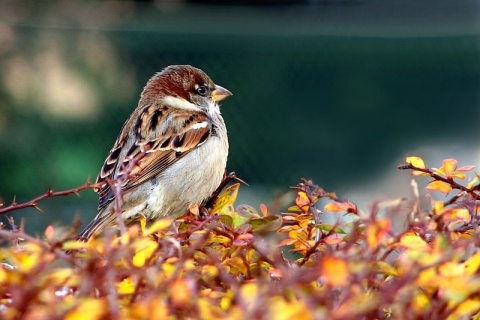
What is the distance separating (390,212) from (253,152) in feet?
15.3

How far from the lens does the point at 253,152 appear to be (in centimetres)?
610

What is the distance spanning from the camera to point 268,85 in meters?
6.00

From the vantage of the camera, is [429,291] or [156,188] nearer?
[429,291]

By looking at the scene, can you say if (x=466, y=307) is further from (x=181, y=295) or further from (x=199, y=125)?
(x=199, y=125)

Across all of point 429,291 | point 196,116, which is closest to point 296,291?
point 429,291

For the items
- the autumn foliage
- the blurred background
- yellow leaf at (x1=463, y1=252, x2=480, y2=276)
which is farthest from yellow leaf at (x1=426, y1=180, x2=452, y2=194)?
the blurred background

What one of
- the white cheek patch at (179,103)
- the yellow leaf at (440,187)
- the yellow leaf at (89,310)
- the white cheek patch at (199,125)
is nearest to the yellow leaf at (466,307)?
the yellow leaf at (89,310)

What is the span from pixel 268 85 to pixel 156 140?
7.21ft

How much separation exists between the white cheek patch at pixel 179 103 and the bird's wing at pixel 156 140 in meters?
0.10

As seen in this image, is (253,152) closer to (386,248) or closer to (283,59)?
(283,59)

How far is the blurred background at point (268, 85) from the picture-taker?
5.74m

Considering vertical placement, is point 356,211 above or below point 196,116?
above

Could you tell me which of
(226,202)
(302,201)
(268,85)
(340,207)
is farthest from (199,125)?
(340,207)

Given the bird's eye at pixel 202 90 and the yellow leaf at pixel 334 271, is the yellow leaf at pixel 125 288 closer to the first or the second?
the yellow leaf at pixel 334 271
